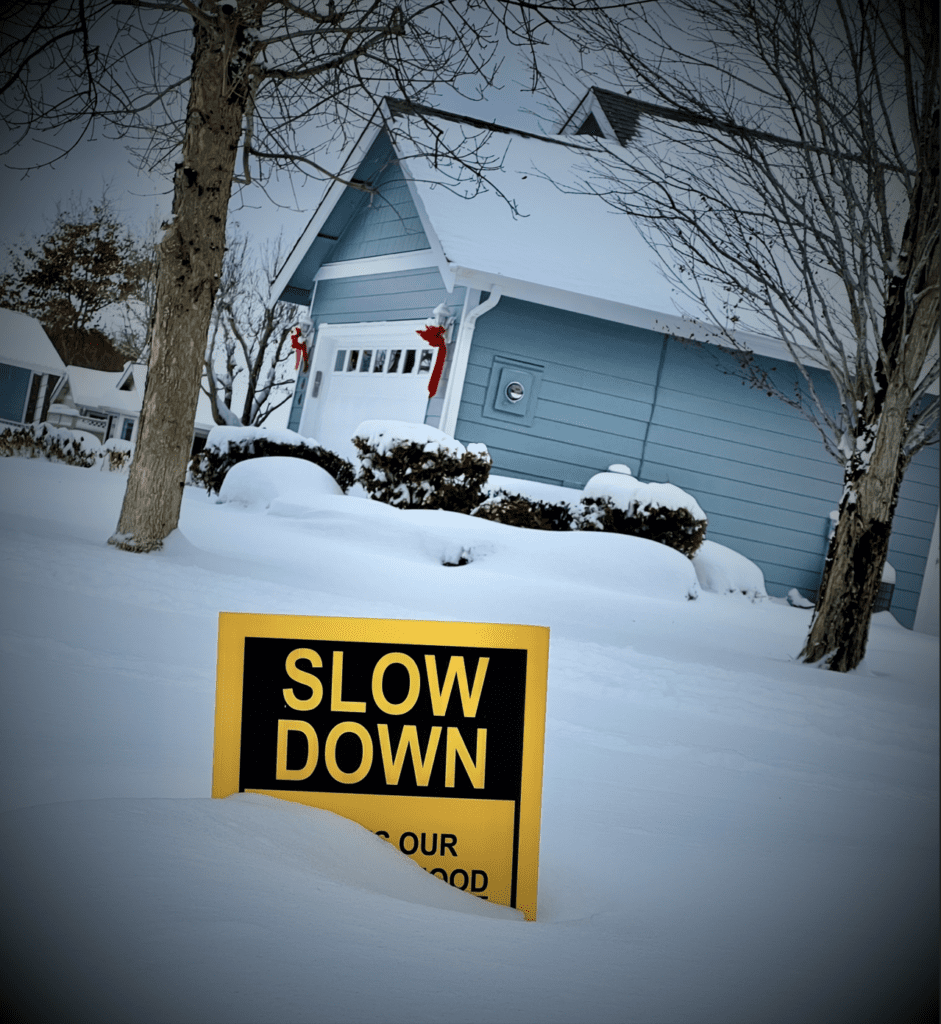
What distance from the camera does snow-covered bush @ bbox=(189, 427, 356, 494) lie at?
14.0 feet

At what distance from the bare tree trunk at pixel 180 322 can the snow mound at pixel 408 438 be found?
170cm

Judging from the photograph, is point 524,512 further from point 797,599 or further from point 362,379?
point 362,379

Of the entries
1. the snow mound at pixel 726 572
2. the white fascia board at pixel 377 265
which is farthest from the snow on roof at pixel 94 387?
the snow mound at pixel 726 572

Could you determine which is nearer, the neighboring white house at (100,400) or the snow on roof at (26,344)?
the snow on roof at (26,344)

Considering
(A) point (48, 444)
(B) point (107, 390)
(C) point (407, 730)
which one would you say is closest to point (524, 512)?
(B) point (107, 390)

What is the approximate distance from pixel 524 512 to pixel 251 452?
1410 millimetres

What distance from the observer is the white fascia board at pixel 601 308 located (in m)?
4.21

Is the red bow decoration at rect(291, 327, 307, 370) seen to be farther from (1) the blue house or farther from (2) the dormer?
(2) the dormer

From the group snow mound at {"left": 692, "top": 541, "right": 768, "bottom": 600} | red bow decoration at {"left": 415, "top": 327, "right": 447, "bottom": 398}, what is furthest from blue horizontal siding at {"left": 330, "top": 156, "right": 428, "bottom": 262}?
snow mound at {"left": 692, "top": 541, "right": 768, "bottom": 600}

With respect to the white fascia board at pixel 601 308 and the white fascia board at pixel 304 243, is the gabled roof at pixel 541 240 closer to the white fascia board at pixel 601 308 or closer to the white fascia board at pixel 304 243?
the white fascia board at pixel 601 308

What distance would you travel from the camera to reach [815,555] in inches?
187

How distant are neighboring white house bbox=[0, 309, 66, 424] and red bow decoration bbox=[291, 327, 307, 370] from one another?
13.8ft

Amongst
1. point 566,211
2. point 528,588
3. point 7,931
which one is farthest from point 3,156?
point 566,211

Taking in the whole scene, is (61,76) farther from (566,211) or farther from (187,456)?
(566,211)
